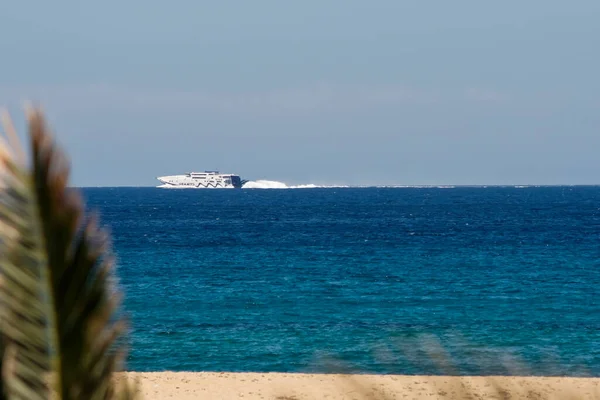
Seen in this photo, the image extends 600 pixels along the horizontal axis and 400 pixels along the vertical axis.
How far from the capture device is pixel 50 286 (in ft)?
5.60

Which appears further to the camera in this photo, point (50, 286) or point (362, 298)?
point (362, 298)

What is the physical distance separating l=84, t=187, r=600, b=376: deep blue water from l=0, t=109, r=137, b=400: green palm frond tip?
0.46ft

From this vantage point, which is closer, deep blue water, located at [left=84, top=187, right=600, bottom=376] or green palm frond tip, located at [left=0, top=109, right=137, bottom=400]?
green palm frond tip, located at [left=0, top=109, right=137, bottom=400]

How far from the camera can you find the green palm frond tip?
5.39 ft

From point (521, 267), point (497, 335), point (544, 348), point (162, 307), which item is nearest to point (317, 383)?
point (544, 348)

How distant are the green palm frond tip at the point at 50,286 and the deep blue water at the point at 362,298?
0.14 m

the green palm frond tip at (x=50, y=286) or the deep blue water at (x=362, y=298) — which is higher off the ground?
the green palm frond tip at (x=50, y=286)

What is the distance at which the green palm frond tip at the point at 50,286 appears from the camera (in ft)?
5.39

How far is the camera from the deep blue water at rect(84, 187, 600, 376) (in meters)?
22.9

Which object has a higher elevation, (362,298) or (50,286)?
(50,286)

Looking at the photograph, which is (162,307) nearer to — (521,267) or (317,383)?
(317,383)

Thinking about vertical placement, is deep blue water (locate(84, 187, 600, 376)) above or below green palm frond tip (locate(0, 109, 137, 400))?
below

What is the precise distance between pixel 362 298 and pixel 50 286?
117 feet

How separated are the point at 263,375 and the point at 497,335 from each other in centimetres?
1137
